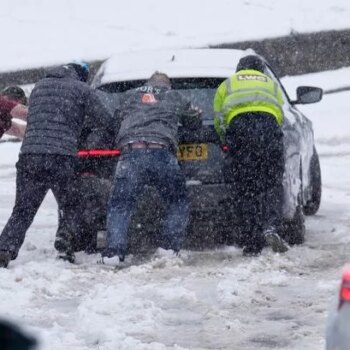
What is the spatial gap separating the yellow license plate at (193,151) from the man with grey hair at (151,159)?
85 millimetres

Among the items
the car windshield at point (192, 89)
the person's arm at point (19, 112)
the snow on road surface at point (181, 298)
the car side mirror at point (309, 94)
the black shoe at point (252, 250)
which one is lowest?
the snow on road surface at point (181, 298)

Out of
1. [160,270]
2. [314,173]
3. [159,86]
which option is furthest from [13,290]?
[314,173]

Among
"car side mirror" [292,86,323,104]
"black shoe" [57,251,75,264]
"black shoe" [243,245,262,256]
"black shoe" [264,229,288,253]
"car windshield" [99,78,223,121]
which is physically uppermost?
"car side mirror" [292,86,323,104]

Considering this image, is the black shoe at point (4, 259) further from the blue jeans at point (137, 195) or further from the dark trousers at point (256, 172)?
the dark trousers at point (256, 172)

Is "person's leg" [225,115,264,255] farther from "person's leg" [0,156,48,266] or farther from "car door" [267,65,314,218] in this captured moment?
"person's leg" [0,156,48,266]

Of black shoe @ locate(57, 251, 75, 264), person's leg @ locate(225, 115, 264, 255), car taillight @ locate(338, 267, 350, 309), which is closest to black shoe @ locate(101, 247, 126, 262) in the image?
black shoe @ locate(57, 251, 75, 264)

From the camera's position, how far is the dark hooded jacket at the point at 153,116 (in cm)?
838

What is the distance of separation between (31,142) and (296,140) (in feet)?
6.94

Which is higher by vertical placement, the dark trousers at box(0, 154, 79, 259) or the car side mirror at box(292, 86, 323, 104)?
the car side mirror at box(292, 86, 323, 104)

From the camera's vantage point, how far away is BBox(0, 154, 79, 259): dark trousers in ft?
27.6

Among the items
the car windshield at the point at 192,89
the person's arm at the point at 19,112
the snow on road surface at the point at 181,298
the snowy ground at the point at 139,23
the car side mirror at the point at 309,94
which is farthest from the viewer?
the snowy ground at the point at 139,23

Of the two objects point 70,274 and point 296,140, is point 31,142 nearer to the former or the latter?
point 70,274

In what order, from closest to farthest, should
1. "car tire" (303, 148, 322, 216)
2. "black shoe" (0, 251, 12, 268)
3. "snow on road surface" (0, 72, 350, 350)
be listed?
"snow on road surface" (0, 72, 350, 350)
"black shoe" (0, 251, 12, 268)
"car tire" (303, 148, 322, 216)

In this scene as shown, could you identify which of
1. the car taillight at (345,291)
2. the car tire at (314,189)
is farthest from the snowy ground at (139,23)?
the car taillight at (345,291)
